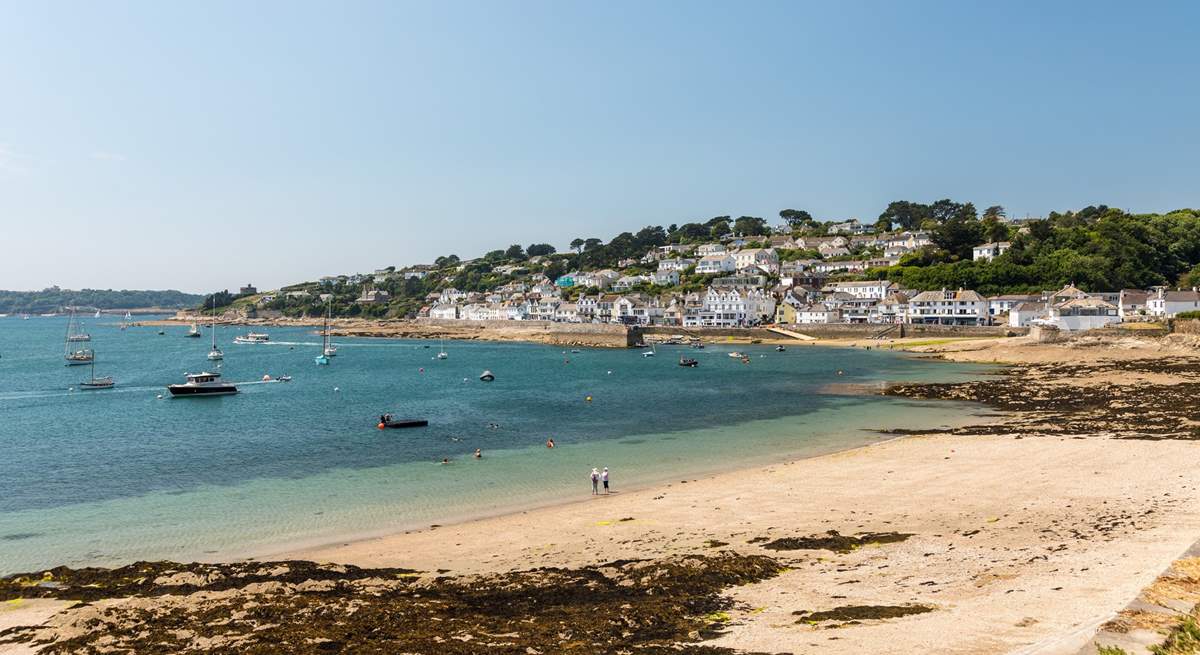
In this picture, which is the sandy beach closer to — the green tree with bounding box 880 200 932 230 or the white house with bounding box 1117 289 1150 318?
the white house with bounding box 1117 289 1150 318

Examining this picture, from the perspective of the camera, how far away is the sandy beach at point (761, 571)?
1021 centimetres

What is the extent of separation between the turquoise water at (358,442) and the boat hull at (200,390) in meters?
0.80

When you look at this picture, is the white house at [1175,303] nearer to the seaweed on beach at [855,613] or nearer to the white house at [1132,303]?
the white house at [1132,303]

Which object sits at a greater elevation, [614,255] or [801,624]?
[614,255]

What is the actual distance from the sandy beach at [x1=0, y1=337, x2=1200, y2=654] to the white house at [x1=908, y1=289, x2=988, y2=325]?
74568mm

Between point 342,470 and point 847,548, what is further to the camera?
point 342,470

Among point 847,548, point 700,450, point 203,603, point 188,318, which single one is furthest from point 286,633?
point 188,318

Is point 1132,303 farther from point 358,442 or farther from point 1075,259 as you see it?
point 358,442

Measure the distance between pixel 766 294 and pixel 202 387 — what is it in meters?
90.1

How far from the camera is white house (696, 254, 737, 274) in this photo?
145500mm

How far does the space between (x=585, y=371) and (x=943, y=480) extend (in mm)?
47280

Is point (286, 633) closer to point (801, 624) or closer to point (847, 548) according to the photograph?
point (801, 624)

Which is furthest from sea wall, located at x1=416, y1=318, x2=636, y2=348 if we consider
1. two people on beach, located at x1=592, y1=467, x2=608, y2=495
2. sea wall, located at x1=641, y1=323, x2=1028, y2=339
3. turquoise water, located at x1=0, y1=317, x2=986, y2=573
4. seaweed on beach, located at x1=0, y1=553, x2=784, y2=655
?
seaweed on beach, located at x1=0, y1=553, x2=784, y2=655

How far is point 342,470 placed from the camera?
2686cm
